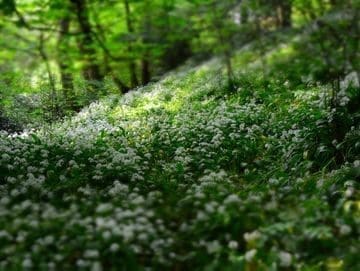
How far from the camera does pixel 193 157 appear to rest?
8555mm

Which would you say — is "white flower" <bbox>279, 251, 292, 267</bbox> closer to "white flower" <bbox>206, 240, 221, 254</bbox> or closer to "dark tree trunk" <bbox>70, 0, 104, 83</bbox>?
"white flower" <bbox>206, 240, 221, 254</bbox>

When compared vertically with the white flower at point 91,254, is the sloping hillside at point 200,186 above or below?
below

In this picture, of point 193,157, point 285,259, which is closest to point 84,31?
point 193,157

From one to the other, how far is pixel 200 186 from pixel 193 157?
202cm

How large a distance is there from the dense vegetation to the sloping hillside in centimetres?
2

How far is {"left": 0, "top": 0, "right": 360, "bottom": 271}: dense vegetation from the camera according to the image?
4.67 m

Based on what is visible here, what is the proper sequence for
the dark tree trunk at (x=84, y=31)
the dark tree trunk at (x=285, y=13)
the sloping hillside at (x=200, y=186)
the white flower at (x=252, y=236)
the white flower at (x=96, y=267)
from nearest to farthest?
the white flower at (x=96, y=267) → the sloping hillside at (x=200, y=186) → the white flower at (x=252, y=236) → the dark tree trunk at (x=84, y=31) → the dark tree trunk at (x=285, y=13)

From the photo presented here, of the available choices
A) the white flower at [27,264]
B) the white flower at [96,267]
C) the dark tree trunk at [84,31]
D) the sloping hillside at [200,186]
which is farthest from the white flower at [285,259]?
the dark tree trunk at [84,31]

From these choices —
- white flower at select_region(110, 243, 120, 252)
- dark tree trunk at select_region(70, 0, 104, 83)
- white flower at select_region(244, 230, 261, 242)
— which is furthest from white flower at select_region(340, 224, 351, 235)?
dark tree trunk at select_region(70, 0, 104, 83)

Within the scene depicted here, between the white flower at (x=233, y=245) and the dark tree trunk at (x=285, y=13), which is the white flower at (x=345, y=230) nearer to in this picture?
the white flower at (x=233, y=245)

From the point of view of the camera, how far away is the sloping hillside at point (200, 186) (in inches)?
181

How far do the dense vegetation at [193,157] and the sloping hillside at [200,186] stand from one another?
2 cm

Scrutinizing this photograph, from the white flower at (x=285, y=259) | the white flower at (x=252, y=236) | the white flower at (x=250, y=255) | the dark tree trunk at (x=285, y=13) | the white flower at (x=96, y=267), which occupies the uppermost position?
the dark tree trunk at (x=285, y=13)

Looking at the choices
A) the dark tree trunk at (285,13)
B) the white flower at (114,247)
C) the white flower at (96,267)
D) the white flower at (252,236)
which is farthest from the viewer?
the dark tree trunk at (285,13)
